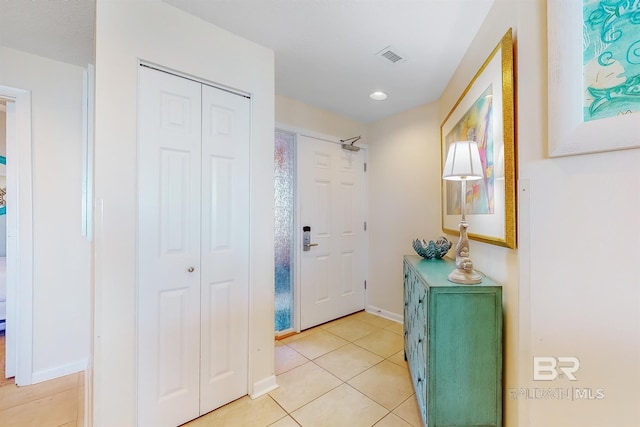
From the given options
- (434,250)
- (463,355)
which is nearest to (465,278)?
(463,355)

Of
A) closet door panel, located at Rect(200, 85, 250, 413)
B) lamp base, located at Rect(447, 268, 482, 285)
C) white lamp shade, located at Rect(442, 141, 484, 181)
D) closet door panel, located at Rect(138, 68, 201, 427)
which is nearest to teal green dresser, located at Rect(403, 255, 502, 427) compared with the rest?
lamp base, located at Rect(447, 268, 482, 285)

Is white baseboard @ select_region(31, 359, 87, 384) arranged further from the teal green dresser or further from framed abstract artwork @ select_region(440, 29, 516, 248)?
framed abstract artwork @ select_region(440, 29, 516, 248)

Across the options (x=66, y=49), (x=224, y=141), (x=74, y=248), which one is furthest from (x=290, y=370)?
(x=66, y=49)

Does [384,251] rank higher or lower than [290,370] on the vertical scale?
higher

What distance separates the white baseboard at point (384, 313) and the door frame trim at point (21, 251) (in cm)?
311

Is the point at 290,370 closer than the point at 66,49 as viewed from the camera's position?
No

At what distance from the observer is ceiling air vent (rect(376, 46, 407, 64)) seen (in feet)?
6.25

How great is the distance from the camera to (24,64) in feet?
6.32

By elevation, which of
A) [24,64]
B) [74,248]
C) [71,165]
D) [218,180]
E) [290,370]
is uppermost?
[24,64]

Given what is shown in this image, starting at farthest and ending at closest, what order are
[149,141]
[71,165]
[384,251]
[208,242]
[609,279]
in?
[384,251]
[71,165]
[208,242]
[149,141]
[609,279]

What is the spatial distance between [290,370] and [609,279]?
1998 millimetres

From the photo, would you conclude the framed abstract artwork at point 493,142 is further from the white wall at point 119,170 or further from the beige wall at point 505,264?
the white wall at point 119,170

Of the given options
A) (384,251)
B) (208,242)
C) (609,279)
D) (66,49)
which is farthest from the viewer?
(384,251)

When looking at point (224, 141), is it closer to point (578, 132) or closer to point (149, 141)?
point (149, 141)
